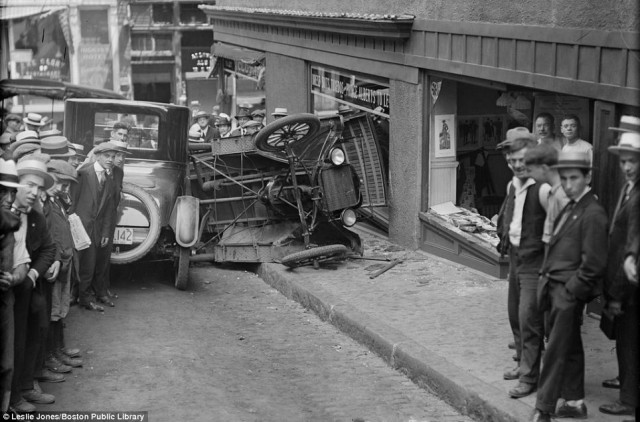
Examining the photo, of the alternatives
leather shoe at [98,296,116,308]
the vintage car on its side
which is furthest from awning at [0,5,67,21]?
leather shoe at [98,296,116,308]

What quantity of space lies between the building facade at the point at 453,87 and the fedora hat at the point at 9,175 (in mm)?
5207

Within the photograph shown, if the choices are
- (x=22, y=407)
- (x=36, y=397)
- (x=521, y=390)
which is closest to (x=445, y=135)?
(x=521, y=390)

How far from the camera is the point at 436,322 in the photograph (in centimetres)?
955

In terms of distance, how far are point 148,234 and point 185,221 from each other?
478mm

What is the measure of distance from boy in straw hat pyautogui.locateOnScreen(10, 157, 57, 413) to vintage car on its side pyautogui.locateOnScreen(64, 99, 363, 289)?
4.22 metres

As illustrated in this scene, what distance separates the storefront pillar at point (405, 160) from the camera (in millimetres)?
12977

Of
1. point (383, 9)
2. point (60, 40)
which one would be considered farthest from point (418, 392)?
point (60, 40)

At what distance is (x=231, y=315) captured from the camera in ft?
35.7

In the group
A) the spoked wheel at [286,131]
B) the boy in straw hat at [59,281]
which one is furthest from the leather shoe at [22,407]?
the spoked wheel at [286,131]

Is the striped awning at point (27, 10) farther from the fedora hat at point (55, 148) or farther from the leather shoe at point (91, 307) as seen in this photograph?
the leather shoe at point (91, 307)

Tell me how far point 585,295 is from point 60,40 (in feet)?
98.4

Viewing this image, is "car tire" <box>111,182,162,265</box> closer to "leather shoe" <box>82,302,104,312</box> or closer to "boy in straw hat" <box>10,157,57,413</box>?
"leather shoe" <box>82,302,104,312</box>

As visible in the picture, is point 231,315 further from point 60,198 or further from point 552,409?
point 552,409

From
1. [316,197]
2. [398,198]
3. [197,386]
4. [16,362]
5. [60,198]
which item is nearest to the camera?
[16,362]
